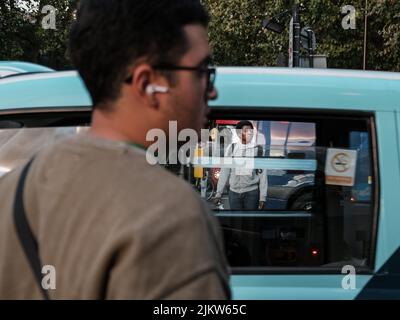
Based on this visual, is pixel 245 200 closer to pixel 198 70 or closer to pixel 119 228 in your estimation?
pixel 198 70

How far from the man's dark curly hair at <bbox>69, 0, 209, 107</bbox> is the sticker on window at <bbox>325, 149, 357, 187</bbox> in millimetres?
1174

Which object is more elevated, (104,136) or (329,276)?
(104,136)

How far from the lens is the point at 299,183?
224 centimetres

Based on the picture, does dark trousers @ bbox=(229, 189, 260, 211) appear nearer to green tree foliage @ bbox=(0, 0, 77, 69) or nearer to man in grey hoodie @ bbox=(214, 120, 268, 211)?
man in grey hoodie @ bbox=(214, 120, 268, 211)

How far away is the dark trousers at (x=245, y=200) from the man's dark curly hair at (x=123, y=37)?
1442 millimetres

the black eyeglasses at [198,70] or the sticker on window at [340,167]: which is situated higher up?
the black eyeglasses at [198,70]

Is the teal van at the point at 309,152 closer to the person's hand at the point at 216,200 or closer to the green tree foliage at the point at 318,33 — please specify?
the person's hand at the point at 216,200

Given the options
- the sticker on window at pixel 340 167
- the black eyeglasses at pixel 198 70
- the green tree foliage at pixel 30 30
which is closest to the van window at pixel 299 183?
the sticker on window at pixel 340 167

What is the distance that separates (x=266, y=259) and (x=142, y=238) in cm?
135

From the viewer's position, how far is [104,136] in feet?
3.32

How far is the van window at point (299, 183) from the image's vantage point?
6.70 ft
